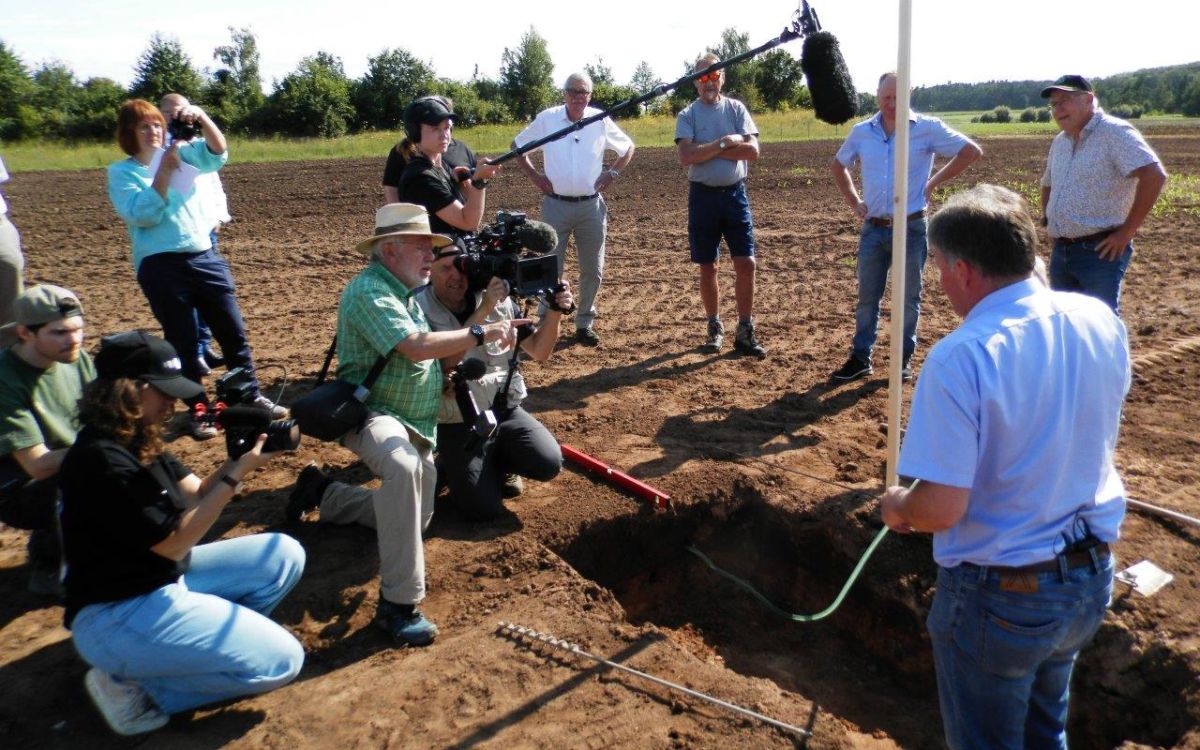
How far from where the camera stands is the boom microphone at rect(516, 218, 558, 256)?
4.75m

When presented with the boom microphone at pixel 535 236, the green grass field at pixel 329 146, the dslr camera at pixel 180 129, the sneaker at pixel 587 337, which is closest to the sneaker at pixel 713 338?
the sneaker at pixel 587 337

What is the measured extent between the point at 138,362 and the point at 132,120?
326cm

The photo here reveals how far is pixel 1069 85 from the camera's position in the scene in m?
5.45

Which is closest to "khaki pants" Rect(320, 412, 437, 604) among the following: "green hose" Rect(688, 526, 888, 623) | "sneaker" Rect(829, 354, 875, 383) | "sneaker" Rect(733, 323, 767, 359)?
"green hose" Rect(688, 526, 888, 623)

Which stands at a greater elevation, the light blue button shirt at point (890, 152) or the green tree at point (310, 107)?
the green tree at point (310, 107)

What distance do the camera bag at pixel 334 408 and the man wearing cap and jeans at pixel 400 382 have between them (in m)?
0.08

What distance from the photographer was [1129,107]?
57.6 m

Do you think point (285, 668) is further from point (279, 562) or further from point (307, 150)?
point (307, 150)

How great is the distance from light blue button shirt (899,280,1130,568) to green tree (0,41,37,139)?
4210 centimetres

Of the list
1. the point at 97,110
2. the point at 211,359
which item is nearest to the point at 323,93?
the point at 97,110

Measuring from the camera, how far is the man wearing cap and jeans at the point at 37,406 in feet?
13.3

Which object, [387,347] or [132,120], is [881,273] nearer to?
[387,347]

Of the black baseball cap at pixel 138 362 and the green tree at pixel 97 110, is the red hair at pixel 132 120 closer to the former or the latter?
the black baseball cap at pixel 138 362

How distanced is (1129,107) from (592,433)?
64.7 meters
